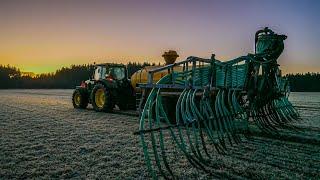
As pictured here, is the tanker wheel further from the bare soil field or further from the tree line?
the tree line

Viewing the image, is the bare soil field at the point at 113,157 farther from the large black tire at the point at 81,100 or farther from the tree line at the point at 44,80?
the tree line at the point at 44,80

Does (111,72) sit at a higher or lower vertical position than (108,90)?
higher

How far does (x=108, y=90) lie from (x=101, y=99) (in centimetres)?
98

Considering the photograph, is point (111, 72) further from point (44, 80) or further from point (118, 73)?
point (44, 80)

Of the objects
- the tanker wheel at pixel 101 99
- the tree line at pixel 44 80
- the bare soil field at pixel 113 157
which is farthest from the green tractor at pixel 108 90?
the tree line at pixel 44 80

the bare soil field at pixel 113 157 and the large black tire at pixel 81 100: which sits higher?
the large black tire at pixel 81 100

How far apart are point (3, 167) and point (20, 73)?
97693mm

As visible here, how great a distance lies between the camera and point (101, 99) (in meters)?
14.5

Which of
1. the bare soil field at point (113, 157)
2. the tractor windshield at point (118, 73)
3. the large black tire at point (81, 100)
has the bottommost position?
the bare soil field at point (113, 157)

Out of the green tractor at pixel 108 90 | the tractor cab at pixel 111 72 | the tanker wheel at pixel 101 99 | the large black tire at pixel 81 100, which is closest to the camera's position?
the tanker wheel at pixel 101 99

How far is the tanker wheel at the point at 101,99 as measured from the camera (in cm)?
1359

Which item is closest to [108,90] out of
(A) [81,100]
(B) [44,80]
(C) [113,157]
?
(A) [81,100]

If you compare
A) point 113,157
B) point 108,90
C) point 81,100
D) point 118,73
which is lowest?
point 113,157

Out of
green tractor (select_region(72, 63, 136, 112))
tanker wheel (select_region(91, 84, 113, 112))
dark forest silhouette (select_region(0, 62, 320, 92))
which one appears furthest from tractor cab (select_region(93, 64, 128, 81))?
dark forest silhouette (select_region(0, 62, 320, 92))
